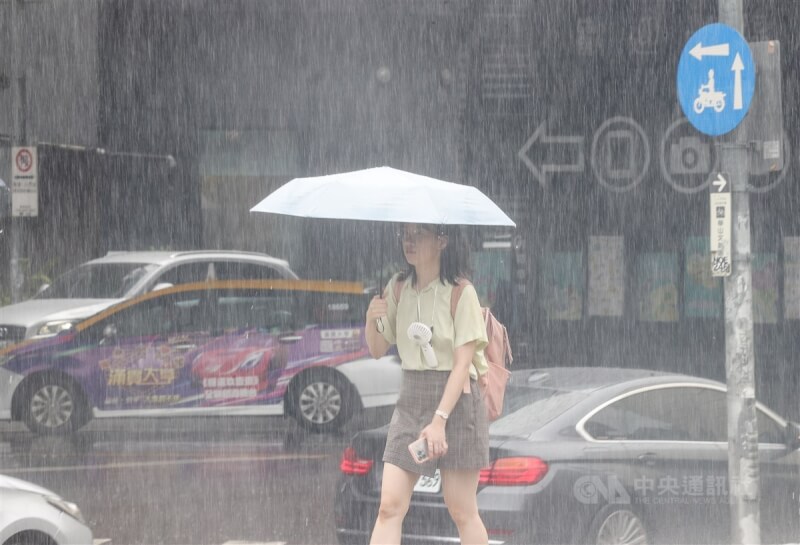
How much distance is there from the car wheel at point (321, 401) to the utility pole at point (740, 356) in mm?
6909

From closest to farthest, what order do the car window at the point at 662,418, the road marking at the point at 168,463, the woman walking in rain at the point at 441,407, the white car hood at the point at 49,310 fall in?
the woman walking in rain at the point at 441,407
the car window at the point at 662,418
the road marking at the point at 168,463
the white car hood at the point at 49,310

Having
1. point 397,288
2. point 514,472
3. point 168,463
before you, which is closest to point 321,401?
point 168,463

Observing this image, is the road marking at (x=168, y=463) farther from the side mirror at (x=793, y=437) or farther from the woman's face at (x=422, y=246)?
the woman's face at (x=422, y=246)

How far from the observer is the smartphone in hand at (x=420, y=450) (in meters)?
5.38

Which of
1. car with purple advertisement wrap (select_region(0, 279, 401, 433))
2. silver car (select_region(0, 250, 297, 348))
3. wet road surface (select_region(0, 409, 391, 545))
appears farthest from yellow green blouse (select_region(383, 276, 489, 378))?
silver car (select_region(0, 250, 297, 348))

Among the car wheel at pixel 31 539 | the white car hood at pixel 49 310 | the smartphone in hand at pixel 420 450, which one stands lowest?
the car wheel at pixel 31 539

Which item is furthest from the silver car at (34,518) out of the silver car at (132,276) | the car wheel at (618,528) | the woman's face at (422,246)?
the silver car at (132,276)

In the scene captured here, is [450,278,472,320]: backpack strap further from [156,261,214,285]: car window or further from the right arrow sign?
[156,261,214,285]: car window

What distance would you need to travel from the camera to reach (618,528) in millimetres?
6824

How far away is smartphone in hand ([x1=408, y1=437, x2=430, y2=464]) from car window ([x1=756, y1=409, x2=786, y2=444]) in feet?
9.99

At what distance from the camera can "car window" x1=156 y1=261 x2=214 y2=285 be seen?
1498 cm

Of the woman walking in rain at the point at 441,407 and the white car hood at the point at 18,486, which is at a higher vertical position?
the woman walking in rain at the point at 441,407

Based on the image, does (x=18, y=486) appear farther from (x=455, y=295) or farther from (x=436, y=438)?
(x=455, y=295)

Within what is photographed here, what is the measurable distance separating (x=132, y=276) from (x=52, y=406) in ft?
7.02
